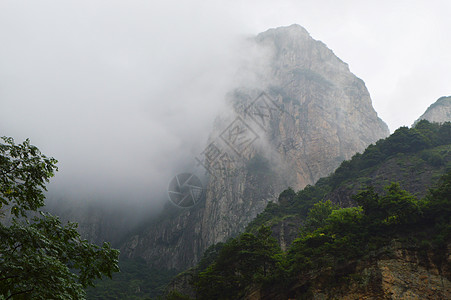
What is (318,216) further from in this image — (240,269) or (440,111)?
(440,111)

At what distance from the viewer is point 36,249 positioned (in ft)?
22.5

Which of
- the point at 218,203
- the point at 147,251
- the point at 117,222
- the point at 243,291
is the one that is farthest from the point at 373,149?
the point at 117,222

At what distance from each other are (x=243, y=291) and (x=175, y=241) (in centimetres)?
6906

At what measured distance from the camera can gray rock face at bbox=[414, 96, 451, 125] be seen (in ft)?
257

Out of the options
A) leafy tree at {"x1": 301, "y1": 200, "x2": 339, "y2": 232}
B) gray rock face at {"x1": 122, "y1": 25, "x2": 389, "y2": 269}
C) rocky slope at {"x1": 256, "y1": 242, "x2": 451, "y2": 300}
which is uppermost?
gray rock face at {"x1": 122, "y1": 25, "x2": 389, "y2": 269}

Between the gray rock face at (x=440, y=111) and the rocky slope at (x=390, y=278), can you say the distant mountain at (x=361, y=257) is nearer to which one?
the rocky slope at (x=390, y=278)

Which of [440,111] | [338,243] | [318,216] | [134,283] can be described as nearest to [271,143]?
[440,111]

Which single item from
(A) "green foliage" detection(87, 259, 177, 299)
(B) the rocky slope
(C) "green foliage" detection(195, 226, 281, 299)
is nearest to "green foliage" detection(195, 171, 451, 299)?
(C) "green foliage" detection(195, 226, 281, 299)

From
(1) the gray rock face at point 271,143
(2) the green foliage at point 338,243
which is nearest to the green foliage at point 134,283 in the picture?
(1) the gray rock face at point 271,143

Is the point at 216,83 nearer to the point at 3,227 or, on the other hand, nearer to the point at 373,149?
the point at 373,149

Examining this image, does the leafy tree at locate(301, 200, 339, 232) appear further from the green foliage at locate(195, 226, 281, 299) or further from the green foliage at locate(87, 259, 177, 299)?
the green foliage at locate(87, 259, 177, 299)

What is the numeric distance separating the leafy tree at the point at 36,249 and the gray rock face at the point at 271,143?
205ft

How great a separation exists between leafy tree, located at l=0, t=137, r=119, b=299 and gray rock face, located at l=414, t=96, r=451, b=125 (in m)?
90.6

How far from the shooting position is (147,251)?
306 ft
